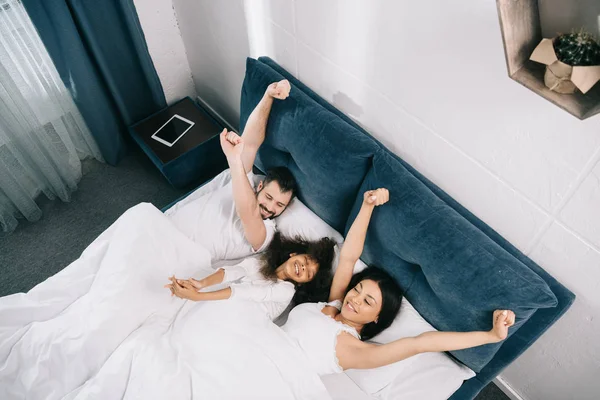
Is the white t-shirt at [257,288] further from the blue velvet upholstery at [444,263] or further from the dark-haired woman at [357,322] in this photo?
the blue velvet upholstery at [444,263]

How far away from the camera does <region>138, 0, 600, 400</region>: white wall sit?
111 centimetres

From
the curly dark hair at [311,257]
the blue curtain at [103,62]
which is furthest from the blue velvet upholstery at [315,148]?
the blue curtain at [103,62]

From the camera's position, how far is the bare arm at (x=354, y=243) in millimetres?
1439

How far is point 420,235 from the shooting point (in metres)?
1.38

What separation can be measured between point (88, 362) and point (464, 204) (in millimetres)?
1449

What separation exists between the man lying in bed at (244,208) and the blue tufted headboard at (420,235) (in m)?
0.07

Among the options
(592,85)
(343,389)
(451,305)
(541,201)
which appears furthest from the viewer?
(343,389)

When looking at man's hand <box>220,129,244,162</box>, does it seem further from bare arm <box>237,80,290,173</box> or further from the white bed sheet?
the white bed sheet

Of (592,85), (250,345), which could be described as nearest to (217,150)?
(250,345)

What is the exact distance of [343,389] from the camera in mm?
1521

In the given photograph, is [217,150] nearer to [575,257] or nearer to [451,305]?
[451,305]

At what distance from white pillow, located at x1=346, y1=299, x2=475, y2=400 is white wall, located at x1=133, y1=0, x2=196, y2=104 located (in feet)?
6.97

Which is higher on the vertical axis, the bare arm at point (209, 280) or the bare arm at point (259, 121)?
the bare arm at point (259, 121)

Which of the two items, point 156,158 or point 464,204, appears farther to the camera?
point 156,158
